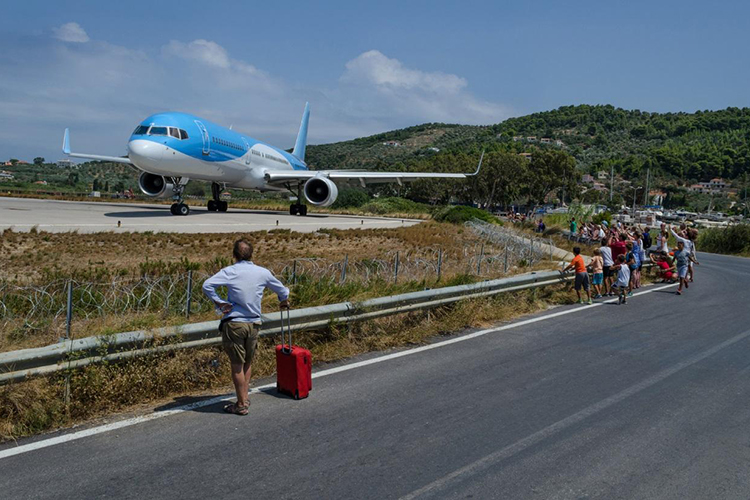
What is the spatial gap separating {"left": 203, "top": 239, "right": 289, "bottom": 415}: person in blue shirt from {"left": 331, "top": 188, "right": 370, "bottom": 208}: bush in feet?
145

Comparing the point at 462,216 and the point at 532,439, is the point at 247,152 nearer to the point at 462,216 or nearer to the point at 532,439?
the point at 462,216

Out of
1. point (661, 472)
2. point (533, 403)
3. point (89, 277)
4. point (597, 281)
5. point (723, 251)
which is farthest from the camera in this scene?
point (723, 251)

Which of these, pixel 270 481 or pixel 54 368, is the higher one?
pixel 54 368

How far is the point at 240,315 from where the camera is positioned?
221 inches

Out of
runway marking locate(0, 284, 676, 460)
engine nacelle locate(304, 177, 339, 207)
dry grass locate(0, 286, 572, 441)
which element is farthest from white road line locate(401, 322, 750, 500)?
engine nacelle locate(304, 177, 339, 207)

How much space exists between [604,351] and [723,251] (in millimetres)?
31577

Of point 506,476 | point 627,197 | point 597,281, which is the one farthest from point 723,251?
point 627,197

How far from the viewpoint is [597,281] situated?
543 inches

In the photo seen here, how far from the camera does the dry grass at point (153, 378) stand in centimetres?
514

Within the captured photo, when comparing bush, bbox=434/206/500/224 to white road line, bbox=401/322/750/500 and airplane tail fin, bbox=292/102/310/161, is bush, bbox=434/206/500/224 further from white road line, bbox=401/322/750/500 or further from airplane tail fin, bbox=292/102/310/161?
white road line, bbox=401/322/750/500

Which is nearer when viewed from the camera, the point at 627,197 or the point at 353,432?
the point at 353,432

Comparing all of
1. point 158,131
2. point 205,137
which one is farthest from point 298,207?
point 158,131

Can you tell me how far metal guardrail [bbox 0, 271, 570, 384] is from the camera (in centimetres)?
521

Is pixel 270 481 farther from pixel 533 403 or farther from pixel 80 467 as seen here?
pixel 533 403
